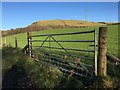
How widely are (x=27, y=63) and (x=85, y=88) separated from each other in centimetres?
526

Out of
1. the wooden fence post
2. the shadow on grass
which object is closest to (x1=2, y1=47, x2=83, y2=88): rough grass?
the shadow on grass

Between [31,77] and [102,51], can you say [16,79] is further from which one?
[102,51]

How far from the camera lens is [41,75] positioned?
10672 millimetres

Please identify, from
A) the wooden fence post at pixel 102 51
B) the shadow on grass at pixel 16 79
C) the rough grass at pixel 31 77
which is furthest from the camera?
the shadow on grass at pixel 16 79

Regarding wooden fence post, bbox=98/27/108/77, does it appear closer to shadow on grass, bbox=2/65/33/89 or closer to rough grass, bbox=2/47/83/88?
rough grass, bbox=2/47/83/88

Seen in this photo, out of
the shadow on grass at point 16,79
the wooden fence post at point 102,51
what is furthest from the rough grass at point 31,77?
the wooden fence post at point 102,51

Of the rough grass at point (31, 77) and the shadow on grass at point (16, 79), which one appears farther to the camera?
the shadow on grass at point (16, 79)

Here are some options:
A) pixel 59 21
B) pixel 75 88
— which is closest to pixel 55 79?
pixel 75 88

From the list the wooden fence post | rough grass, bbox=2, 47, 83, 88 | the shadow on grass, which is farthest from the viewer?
the shadow on grass

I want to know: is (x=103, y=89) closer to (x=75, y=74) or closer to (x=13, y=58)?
(x=75, y=74)

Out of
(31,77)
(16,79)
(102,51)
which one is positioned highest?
(102,51)

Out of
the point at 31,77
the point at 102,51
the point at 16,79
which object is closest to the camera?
the point at 102,51

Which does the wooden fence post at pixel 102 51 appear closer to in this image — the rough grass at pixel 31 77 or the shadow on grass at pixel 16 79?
the rough grass at pixel 31 77

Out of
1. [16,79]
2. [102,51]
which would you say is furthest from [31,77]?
[102,51]
